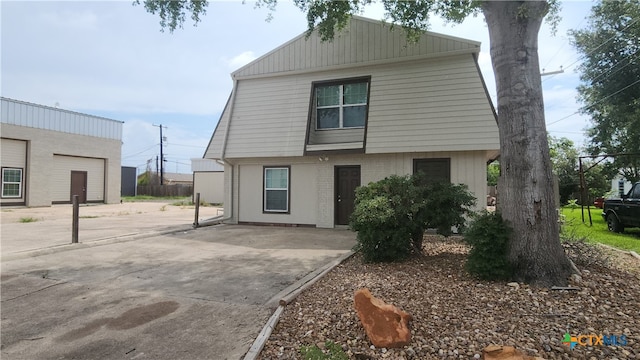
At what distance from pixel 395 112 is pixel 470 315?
8.06 metres

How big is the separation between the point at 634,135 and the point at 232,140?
62.0 ft

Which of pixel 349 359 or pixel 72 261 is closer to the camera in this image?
pixel 349 359

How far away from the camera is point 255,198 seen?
13109mm

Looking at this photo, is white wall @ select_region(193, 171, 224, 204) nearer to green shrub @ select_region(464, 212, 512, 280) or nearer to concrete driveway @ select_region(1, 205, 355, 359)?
concrete driveway @ select_region(1, 205, 355, 359)

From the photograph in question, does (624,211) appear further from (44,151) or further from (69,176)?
(69,176)

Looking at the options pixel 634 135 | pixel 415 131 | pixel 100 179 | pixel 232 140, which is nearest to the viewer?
pixel 415 131

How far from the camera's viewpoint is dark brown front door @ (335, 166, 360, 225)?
463 inches

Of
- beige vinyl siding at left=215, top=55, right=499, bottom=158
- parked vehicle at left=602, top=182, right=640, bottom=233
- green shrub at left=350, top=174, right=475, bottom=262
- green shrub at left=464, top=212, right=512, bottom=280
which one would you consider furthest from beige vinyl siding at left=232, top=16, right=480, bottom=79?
green shrub at left=464, top=212, right=512, bottom=280

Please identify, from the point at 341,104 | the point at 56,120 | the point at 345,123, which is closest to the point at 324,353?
the point at 345,123

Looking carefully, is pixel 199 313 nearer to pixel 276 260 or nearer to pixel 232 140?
pixel 276 260

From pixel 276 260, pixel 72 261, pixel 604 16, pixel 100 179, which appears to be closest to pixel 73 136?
pixel 100 179

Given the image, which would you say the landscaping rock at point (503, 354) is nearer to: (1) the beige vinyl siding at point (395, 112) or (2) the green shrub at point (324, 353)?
(2) the green shrub at point (324, 353)

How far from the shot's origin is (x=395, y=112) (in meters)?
10.8

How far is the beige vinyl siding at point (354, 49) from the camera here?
10609 millimetres
